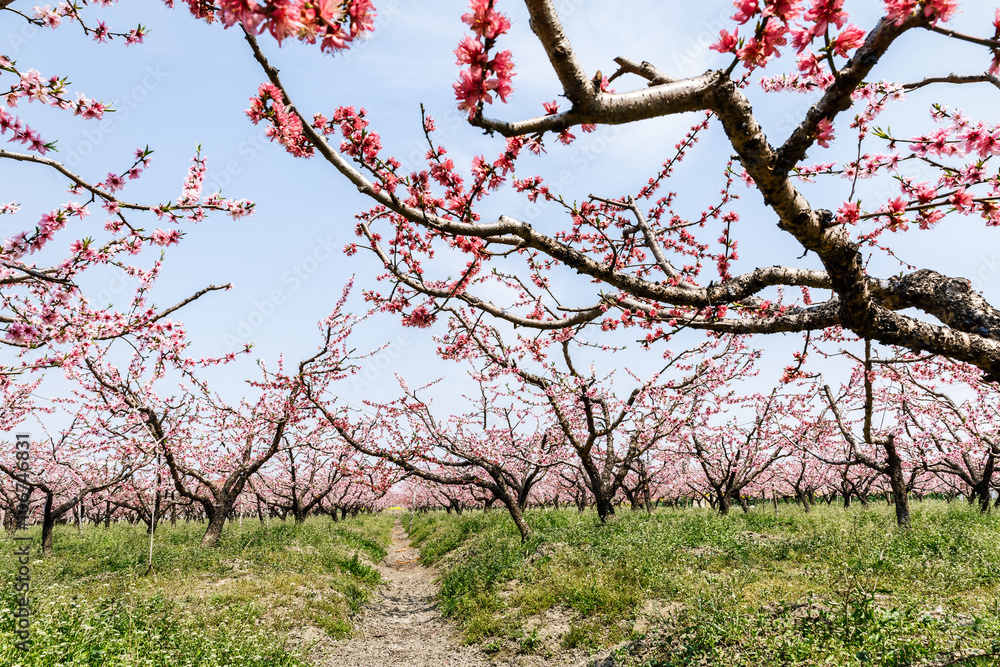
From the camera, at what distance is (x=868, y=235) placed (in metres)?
5.45

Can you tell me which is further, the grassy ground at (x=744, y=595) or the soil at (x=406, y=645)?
the soil at (x=406, y=645)

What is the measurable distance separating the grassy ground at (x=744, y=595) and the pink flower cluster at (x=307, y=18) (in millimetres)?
6177

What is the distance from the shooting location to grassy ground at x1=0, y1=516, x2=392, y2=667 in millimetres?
5250

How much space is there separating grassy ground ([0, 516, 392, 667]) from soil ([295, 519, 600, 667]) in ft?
1.27

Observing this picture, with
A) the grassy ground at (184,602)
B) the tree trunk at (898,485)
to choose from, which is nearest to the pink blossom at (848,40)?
the grassy ground at (184,602)

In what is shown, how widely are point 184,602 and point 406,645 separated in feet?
11.7

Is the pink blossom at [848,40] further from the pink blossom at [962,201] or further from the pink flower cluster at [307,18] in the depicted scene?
the pink flower cluster at [307,18]

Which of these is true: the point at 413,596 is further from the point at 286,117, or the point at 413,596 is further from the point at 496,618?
the point at 286,117

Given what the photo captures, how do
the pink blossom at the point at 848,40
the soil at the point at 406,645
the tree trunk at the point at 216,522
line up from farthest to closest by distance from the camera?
the tree trunk at the point at 216,522
the soil at the point at 406,645
the pink blossom at the point at 848,40

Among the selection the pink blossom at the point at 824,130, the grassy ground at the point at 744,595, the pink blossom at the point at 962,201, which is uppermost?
the pink blossom at the point at 824,130

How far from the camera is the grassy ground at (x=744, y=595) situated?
474 centimetres

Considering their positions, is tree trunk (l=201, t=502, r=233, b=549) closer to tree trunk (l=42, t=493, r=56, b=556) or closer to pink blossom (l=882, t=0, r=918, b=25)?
tree trunk (l=42, t=493, r=56, b=556)

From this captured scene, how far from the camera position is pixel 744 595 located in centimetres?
636

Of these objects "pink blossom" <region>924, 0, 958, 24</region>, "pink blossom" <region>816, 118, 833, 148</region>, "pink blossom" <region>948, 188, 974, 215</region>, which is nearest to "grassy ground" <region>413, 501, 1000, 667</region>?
"pink blossom" <region>948, 188, 974, 215</region>
